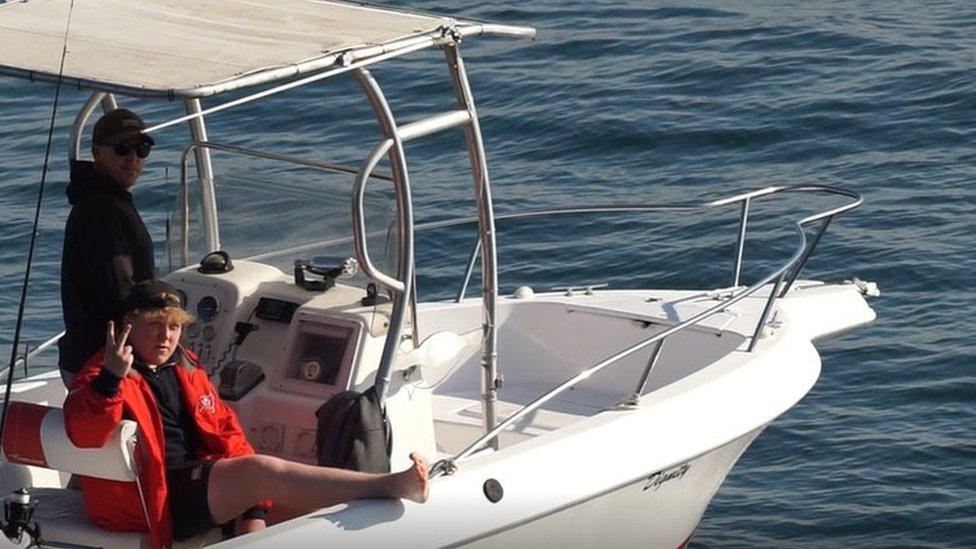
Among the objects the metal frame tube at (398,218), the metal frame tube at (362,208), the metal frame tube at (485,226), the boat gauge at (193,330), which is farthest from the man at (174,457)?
the boat gauge at (193,330)

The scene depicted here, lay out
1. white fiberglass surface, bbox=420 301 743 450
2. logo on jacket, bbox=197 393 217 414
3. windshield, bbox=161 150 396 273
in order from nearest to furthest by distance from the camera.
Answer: logo on jacket, bbox=197 393 217 414 < windshield, bbox=161 150 396 273 < white fiberglass surface, bbox=420 301 743 450

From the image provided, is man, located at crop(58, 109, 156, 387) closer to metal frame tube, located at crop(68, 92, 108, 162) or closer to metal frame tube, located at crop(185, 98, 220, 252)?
metal frame tube, located at crop(68, 92, 108, 162)

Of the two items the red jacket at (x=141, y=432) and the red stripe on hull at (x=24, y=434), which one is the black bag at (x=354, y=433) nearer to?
the red jacket at (x=141, y=432)

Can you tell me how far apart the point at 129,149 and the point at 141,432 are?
970 millimetres

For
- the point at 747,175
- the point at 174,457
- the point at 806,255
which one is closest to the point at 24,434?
the point at 174,457

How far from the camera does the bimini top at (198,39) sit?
546 centimetres

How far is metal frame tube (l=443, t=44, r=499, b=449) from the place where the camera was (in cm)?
603

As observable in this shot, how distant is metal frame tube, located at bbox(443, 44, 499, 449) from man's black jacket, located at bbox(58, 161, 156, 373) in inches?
40.4

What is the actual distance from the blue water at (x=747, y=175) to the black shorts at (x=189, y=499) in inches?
54.0

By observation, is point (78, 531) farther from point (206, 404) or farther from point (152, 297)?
point (152, 297)

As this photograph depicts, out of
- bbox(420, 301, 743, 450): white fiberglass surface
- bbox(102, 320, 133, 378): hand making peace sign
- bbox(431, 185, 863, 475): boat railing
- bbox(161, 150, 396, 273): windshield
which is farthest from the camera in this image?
bbox(420, 301, 743, 450): white fiberglass surface

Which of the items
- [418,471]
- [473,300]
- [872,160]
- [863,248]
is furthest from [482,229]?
[872,160]

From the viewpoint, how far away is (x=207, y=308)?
6.62 m

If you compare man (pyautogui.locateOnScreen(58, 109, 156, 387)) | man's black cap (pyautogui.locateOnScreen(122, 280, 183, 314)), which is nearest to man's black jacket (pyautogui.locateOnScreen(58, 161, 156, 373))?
man (pyautogui.locateOnScreen(58, 109, 156, 387))
